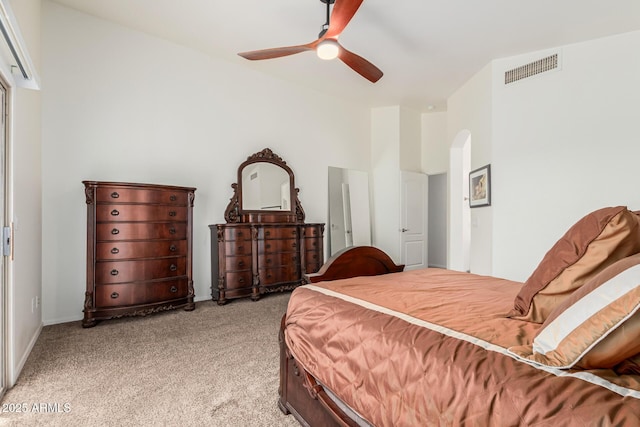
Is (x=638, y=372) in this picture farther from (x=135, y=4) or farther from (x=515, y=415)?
(x=135, y=4)

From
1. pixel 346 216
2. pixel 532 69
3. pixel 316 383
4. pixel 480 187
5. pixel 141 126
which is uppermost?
pixel 532 69

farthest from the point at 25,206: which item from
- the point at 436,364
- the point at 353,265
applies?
the point at 436,364

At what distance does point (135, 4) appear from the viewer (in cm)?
319

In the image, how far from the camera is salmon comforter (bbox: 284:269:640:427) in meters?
0.70

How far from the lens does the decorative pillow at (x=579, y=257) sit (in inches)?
40.1

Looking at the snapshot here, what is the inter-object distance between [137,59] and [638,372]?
15.1 ft

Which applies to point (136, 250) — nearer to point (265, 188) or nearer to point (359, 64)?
point (265, 188)

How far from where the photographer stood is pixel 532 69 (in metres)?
3.77

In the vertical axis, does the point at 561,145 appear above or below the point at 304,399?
above

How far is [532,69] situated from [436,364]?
4122mm

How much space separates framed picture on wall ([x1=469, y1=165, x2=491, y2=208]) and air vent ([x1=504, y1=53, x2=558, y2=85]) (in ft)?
3.51

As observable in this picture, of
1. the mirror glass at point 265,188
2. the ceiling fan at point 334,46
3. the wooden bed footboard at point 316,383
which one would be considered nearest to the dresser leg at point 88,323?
the mirror glass at point 265,188

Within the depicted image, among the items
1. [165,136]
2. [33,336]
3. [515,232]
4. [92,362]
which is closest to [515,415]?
[92,362]

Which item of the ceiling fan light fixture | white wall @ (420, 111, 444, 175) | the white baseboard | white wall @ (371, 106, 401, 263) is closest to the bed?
the white baseboard
